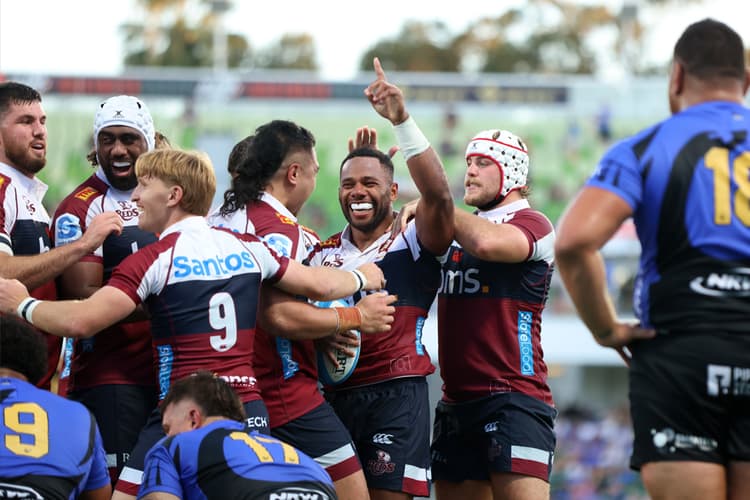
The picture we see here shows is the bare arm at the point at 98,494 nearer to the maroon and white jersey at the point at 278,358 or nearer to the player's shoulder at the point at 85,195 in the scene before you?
the maroon and white jersey at the point at 278,358

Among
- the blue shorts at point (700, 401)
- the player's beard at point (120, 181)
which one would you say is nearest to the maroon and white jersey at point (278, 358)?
the player's beard at point (120, 181)

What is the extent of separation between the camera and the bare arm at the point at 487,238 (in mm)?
6719

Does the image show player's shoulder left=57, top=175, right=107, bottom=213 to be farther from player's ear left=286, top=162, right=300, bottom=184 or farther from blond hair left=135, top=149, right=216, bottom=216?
player's ear left=286, top=162, right=300, bottom=184

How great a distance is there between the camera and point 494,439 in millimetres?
6961

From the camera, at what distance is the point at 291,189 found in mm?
6844

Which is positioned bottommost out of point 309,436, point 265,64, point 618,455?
point 618,455

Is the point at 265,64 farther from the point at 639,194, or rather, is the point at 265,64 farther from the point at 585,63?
the point at 639,194

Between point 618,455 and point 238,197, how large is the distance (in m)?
23.2

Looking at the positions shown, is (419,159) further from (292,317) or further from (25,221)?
(25,221)

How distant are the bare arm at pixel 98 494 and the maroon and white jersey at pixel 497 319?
2281 millimetres

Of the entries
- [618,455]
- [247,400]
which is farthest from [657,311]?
[618,455]

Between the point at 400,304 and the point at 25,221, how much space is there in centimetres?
228

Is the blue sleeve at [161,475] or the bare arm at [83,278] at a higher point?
the bare arm at [83,278]

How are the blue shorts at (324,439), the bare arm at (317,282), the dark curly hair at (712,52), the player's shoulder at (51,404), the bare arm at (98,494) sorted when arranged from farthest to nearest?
the blue shorts at (324,439) < the bare arm at (317,282) < the bare arm at (98,494) < the player's shoulder at (51,404) < the dark curly hair at (712,52)
